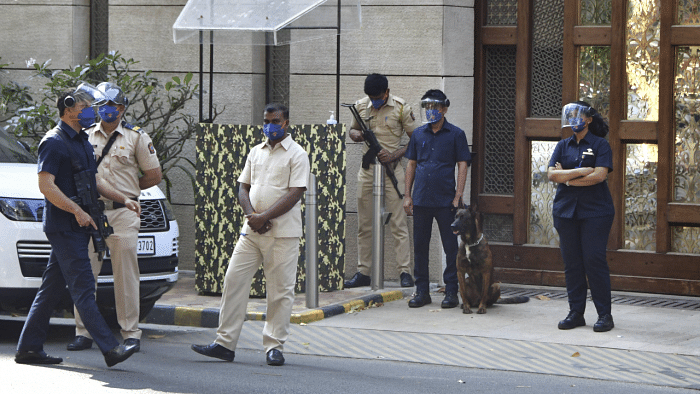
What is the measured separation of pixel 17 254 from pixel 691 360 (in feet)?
16.7

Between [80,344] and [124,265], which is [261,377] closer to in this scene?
[124,265]

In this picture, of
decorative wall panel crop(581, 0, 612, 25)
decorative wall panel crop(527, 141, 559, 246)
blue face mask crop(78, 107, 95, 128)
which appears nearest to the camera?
blue face mask crop(78, 107, 95, 128)

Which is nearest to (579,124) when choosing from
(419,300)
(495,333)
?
(495,333)

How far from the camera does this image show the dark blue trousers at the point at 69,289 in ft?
23.8

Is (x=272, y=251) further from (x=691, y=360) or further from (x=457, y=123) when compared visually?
(x=457, y=123)

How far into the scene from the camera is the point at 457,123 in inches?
442

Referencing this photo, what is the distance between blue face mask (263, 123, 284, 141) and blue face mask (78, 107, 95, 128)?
4.09 feet

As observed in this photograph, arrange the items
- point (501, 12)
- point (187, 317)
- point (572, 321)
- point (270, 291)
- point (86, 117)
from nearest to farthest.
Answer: point (86, 117)
point (270, 291)
point (572, 321)
point (187, 317)
point (501, 12)

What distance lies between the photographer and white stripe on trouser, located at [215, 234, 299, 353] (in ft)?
25.3

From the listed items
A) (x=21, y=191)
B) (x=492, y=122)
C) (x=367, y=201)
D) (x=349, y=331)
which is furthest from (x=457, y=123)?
(x=21, y=191)

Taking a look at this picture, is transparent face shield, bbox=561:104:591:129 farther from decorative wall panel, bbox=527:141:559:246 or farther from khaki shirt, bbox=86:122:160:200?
khaki shirt, bbox=86:122:160:200

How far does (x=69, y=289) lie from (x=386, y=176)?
14.7ft

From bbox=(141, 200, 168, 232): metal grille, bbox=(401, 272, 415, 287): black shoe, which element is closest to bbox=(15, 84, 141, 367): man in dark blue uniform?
bbox=(141, 200, 168, 232): metal grille

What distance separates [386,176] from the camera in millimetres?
11062
